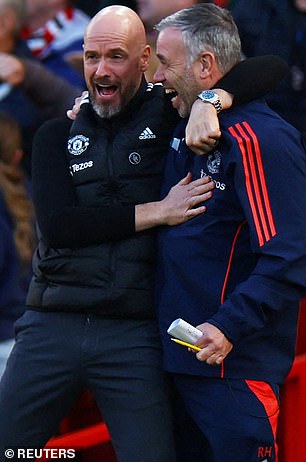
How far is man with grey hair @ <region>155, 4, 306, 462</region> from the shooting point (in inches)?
122

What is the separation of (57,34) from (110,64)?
78.2 inches

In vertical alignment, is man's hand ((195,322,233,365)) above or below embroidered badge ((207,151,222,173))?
below

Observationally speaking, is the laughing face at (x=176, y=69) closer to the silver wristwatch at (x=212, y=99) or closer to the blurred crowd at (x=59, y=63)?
the silver wristwatch at (x=212, y=99)

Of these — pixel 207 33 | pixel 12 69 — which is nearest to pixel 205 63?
pixel 207 33

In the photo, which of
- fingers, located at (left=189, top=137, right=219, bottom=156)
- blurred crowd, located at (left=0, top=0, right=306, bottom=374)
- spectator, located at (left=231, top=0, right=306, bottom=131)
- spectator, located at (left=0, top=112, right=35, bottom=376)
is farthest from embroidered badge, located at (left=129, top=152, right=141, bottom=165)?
spectator, located at (left=231, top=0, right=306, bottom=131)

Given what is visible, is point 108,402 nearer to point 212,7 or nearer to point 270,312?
point 270,312

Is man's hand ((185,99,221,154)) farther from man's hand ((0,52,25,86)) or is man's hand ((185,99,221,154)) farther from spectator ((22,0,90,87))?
spectator ((22,0,90,87))

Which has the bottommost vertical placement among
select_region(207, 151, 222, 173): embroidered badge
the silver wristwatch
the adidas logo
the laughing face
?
select_region(207, 151, 222, 173): embroidered badge

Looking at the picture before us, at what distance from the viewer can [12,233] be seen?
4.11 metres

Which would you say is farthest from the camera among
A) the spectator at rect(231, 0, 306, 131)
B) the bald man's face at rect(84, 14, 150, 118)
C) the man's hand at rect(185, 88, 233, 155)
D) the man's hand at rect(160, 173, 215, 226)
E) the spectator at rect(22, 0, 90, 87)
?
the spectator at rect(22, 0, 90, 87)

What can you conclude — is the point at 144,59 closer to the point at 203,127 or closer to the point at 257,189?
the point at 203,127

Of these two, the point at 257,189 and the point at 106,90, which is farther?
the point at 106,90

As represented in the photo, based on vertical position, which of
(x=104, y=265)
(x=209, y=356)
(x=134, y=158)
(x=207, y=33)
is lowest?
(x=209, y=356)

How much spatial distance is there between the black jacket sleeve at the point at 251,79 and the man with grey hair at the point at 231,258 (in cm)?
3
